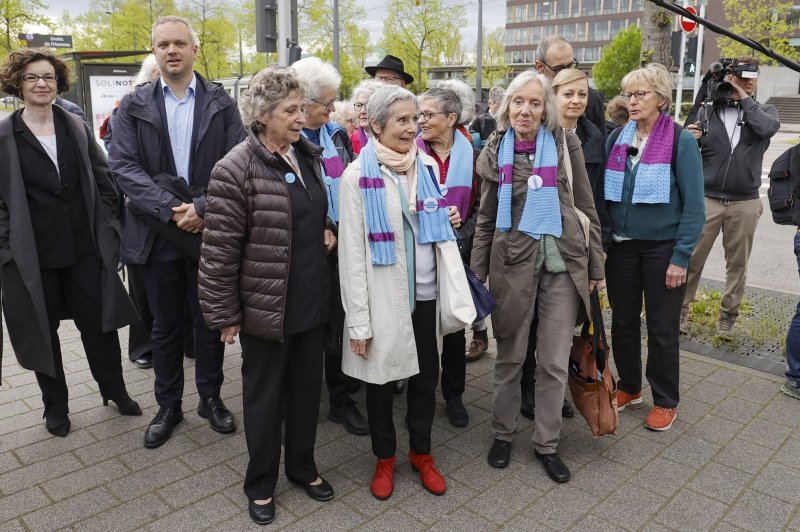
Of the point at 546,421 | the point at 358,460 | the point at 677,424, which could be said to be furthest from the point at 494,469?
the point at 677,424

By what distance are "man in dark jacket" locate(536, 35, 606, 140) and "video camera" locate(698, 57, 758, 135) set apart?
1.49m

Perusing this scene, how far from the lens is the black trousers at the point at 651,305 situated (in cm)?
420

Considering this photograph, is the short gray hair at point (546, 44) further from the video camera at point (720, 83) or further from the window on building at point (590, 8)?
the window on building at point (590, 8)

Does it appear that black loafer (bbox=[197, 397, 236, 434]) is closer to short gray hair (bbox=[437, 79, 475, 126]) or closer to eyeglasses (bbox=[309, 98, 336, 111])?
eyeglasses (bbox=[309, 98, 336, 111])

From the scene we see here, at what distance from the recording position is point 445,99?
13.6ft

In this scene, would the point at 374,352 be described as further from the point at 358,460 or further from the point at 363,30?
the point at 363,30

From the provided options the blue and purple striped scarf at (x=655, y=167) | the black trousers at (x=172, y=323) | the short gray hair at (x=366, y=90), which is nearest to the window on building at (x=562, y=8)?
the short gray hair at (x=366, y=90)

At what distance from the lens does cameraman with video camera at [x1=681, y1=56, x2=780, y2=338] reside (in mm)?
5699

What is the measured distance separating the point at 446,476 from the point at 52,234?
2.70 metres

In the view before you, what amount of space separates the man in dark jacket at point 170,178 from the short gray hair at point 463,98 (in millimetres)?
1366

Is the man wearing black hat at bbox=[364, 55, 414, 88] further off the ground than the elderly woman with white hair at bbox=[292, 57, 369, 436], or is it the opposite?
the man wearing black hat at bbox=[364, 55, 414, 88]

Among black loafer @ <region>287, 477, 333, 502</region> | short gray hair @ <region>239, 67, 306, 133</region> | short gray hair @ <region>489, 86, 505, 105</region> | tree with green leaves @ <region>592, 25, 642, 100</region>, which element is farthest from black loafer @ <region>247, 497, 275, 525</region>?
tree with green leaves @ <region>592, 25, 642, 100</region>

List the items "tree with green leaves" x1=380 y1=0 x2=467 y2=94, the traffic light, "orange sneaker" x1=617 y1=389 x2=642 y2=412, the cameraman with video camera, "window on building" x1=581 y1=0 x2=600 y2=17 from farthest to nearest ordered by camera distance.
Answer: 1. "window on building" x1=581 y1=0 x2=600 y2=17
2. "tree with green leaves" x1=380 y1=0 x2=467 y2=94
3. the traffic light
4. the cameraman with video camera
5. "orange sneaker" x1=617 y1=389 x2=642 y2=412

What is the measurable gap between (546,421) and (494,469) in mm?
392
